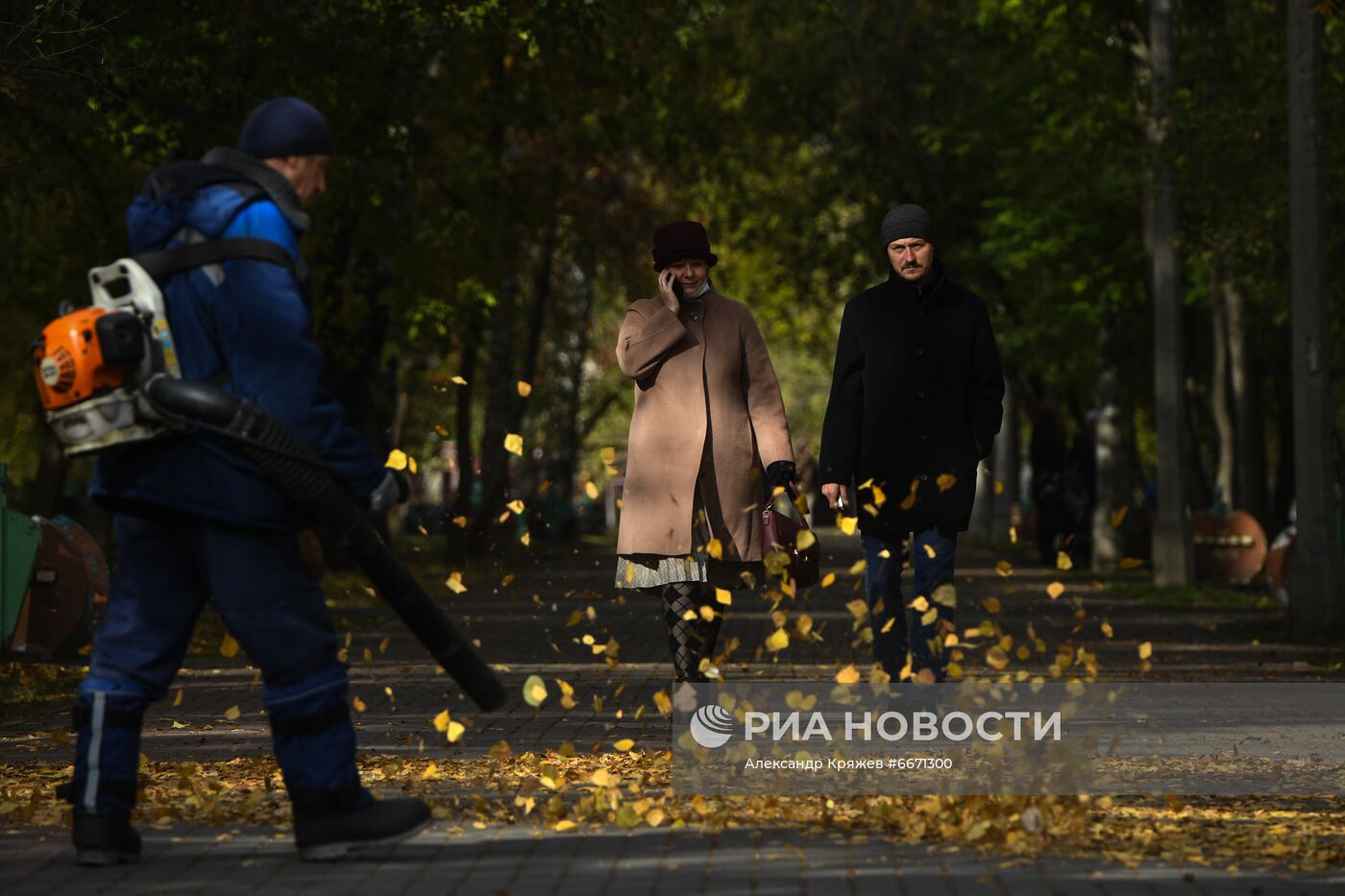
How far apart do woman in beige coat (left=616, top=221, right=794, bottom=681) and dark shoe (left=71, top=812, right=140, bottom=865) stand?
11.1 feet

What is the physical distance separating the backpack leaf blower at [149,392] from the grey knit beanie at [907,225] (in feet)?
12.5

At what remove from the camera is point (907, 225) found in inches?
390

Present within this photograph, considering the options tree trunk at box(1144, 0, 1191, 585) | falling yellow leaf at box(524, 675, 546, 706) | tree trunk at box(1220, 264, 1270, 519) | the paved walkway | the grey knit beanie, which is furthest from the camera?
tree trunk at box(1220, 264, 1270, 519)

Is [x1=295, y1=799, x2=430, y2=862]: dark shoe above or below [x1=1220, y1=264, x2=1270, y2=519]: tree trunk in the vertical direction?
below

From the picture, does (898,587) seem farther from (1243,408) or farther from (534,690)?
(1243,408)

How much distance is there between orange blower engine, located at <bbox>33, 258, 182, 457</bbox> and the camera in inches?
254

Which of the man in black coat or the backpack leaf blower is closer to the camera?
the backpack leaf blower

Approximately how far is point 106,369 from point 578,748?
343 centimetres

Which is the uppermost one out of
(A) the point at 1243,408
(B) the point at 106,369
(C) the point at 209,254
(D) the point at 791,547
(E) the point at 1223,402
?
(E) the point at 1223,402

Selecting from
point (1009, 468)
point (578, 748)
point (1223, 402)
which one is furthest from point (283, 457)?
point (1009, 468)

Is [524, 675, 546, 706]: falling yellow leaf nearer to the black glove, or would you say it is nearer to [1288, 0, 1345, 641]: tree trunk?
the black glove

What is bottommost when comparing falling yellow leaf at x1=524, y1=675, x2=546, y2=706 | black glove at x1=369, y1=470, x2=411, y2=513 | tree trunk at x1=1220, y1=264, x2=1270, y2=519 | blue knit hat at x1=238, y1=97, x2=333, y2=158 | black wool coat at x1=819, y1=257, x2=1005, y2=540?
falling yellow leaf at x1=524, y1=675, x2=546, y2=706

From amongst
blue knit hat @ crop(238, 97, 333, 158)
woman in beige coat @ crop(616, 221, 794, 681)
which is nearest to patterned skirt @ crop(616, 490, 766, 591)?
woman in beige coat @ crop(616, 221, 794, 681)

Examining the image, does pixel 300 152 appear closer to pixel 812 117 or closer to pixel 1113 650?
pixel 1113 650
